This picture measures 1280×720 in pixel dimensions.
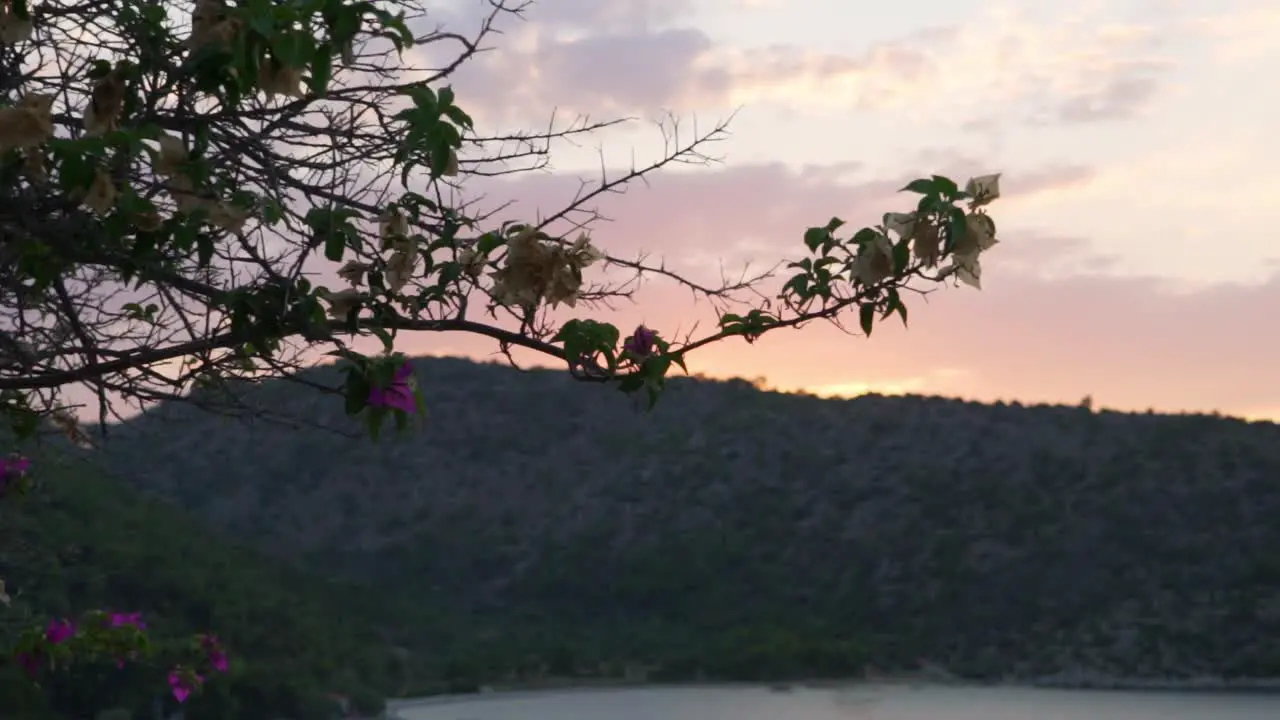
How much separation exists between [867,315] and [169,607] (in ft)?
40.9

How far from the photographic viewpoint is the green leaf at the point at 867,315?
3.81 meters

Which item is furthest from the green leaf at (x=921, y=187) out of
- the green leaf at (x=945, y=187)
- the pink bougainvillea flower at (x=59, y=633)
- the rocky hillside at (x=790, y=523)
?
the rocky hillside at (x=790, y=523)

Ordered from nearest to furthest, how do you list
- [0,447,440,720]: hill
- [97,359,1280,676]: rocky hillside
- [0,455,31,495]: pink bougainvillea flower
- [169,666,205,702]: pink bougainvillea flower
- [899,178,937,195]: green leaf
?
[899,178,937,195]: green leaf → [0,455,31,495]: pink bougainvillea flower → [169,666,205,702]: pink bougainvillea flower → [0,447,440,720]: hill → [97,359,1280,676]: rocky hillside

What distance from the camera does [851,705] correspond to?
15.4 m

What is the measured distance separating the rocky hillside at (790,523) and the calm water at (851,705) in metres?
1.74

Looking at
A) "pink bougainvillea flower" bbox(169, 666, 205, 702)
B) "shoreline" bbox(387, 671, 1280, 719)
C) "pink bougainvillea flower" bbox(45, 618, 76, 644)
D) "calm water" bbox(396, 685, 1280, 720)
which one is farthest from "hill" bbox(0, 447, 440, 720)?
"shoreline" bbox(387, 671, 1280, 719)

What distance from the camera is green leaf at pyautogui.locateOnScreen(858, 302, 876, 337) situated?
3812mm

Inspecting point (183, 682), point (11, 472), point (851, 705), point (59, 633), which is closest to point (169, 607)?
point (183, 682)

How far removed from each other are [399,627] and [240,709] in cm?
896

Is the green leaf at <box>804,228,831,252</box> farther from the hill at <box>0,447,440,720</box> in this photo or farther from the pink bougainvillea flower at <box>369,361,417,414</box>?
the hill at <box>0,447,440,720</box>

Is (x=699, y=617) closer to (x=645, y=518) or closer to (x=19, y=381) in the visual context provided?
(x=645, y=518)

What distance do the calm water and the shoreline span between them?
38 centimetres

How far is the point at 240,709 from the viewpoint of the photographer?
13.0 metres

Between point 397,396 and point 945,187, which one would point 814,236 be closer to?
point 945,187
